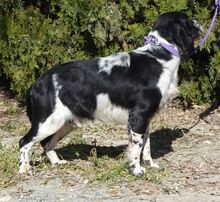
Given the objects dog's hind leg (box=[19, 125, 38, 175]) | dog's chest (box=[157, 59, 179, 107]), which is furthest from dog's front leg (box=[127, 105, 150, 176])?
dog's hind leg (box=[19, 125, 38, 175])

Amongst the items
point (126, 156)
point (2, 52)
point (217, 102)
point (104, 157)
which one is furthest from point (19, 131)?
point (217, 102)

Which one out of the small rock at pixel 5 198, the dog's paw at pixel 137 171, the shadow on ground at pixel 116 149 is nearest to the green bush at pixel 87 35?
the shadow on ground at pixel 116 149

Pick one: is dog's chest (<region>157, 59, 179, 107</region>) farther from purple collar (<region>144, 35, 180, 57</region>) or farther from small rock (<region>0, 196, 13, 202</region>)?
small rock (<region>0, 196, 13, 202</region>)

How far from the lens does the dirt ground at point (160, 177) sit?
214 inches

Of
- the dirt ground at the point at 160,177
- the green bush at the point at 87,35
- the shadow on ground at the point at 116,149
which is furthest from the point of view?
the green bush at the point at 87,35

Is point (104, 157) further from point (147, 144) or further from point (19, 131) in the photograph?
point (19, 131)

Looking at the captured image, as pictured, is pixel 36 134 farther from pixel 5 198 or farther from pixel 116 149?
pixel 116 149

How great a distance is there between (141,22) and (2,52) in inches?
86.9

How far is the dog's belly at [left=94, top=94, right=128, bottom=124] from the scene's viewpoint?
19.3ft

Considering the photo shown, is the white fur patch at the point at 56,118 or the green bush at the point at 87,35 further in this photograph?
the green bush at the point at 87,35

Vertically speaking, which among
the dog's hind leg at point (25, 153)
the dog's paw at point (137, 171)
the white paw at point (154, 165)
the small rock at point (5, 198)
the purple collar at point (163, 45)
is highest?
the purple collar at point (163, 45)

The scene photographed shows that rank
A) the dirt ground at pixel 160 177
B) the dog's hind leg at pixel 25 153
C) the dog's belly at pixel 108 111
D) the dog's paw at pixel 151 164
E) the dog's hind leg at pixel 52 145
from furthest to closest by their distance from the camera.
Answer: the dog's hind leg at pixel 52 145 → the dog's paw at pixel 151 164 → the dog's hind leg at pixel 25 153 → the dog's belly at pixel 108 111 → the dirt ground at pixel 160 177

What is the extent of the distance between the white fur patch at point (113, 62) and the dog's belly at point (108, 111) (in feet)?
0.95

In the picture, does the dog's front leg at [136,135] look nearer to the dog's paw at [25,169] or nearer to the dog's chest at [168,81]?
the dog's chest at [168,81]
